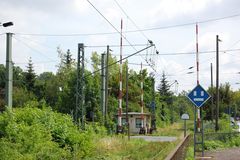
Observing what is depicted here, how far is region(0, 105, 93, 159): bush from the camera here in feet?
48.2

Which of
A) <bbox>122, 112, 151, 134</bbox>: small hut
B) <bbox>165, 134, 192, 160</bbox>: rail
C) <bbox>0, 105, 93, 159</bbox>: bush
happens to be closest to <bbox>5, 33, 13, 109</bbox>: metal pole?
<bbox>0, 105, 93, 159</bbox>: bush

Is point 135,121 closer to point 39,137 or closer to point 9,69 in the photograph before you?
point 9,69

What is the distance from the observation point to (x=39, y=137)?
15555 millimetres

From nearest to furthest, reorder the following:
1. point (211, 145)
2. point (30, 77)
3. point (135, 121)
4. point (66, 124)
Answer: point (66, 124)
point (211, 145)
point (135, 121)
point (30, 77)

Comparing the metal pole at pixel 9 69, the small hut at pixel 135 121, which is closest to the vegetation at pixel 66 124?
the metal pole at pixel 9 69

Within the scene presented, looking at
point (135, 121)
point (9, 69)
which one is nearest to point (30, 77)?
point (135, 121)

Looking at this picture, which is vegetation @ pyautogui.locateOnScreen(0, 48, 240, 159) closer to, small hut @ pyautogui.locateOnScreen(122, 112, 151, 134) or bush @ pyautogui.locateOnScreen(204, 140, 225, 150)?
bush @ pyautogui.locateOnScreen(204, 140, 225, 150)

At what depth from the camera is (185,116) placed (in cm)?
3422

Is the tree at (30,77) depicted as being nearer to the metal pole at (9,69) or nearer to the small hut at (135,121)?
the small hut at (135,121)

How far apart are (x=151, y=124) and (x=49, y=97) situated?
27.4 m

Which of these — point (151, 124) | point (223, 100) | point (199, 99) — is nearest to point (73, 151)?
point (199, 99)

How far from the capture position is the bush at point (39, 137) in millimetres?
14688

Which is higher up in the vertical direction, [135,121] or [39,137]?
[39,137]

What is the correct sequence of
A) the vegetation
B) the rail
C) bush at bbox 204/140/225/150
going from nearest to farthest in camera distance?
the rail → the vegetation → bush at bbox 204/140/225/150
